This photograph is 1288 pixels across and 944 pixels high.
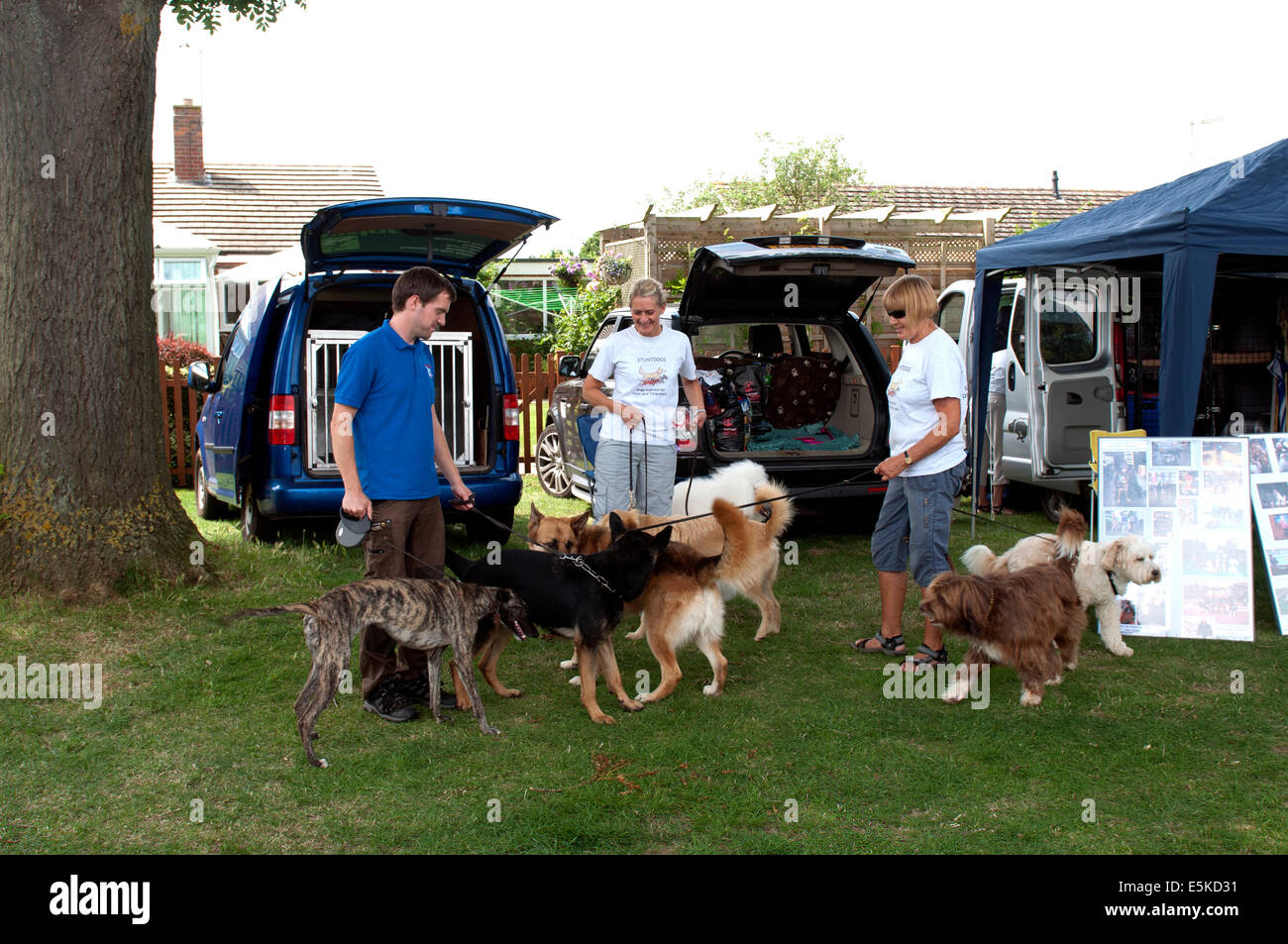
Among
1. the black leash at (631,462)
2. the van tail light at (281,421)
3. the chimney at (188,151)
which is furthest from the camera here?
the chimney at (188,151)

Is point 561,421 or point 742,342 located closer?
point 742,342

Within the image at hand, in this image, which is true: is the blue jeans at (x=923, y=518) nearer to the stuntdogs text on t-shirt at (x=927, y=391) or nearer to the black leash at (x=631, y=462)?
the stuntdogs text on t-shirt at (x=927, y=391)

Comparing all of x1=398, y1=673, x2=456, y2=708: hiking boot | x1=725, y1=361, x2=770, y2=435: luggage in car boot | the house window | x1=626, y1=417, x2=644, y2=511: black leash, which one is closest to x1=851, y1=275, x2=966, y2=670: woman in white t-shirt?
x1=626, y1=417, x2=644, y2=511: black leash

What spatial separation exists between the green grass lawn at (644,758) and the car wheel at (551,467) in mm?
5051

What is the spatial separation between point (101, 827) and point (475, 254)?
4.82 meters

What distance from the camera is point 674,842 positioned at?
3.46m

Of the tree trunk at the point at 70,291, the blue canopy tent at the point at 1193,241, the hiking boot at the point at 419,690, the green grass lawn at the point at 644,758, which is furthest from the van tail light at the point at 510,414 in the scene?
the blue canopy tent at the point at 1193,241

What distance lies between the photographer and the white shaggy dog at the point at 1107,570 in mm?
5453

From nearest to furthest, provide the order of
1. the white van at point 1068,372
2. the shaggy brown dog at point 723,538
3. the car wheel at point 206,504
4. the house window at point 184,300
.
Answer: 1. the shaggy brown dog at point 723,538
2. the white van at point 1068,372
3. the car wheel at point 206,504
4. the house window at point 184,300

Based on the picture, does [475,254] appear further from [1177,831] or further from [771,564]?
[1177,831]

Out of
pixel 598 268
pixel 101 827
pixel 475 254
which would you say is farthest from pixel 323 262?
pixel 598 268

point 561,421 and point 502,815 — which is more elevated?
point 561,421

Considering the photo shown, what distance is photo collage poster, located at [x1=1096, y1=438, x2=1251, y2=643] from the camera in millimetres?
5859

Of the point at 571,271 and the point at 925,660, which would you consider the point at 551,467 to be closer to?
the point at 925,660
